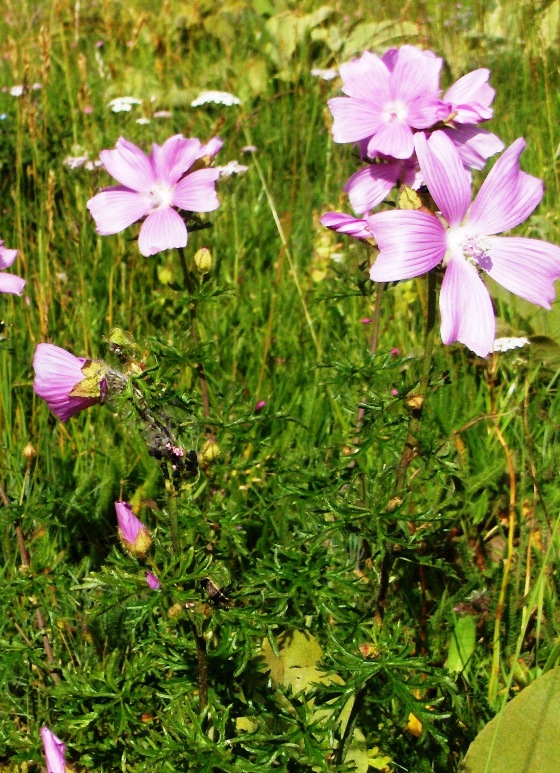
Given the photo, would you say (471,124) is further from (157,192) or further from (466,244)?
(157,192)

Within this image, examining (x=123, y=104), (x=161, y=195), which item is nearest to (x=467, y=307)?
(x=161, y=195)

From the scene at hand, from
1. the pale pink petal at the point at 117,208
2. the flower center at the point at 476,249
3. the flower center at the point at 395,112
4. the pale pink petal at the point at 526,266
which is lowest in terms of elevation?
the pale pink petal at the point at 117,208

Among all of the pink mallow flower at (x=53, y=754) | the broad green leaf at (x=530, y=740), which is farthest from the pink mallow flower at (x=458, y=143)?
the pink mallow flower at (x=53, y=754)

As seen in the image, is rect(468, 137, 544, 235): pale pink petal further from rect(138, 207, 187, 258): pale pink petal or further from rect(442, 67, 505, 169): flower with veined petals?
rect(138, 207, 187, 258): pale pink petal

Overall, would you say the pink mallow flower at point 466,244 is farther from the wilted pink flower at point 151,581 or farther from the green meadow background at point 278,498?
the wilted pink flower at point 151,581

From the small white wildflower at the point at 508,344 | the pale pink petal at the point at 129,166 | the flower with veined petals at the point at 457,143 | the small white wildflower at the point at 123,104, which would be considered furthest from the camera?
the small white wildflower at the point at 123,104

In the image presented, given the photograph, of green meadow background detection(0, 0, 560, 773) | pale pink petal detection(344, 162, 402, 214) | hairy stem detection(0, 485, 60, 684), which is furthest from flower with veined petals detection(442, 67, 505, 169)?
hairy stem detection(0, 485, 60, 684)

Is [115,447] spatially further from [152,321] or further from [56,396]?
[56,396]
